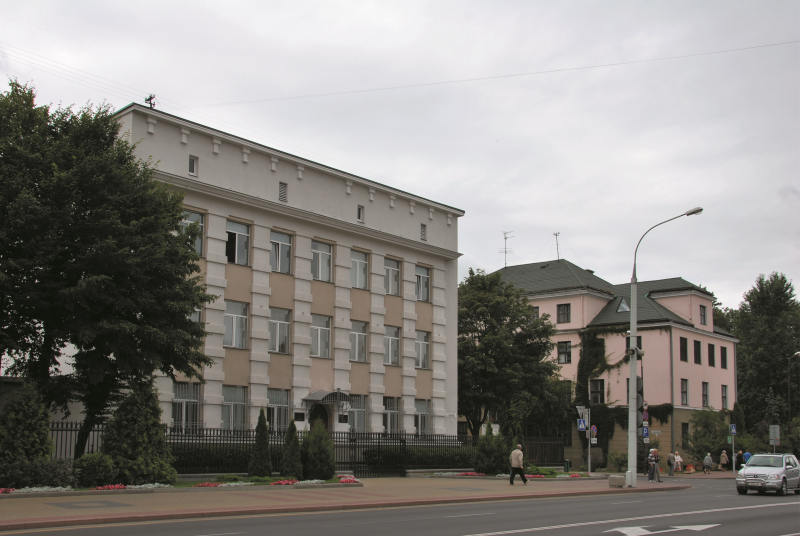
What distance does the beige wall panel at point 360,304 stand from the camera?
38438mm

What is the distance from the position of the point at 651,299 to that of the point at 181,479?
47.3m

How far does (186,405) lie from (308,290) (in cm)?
823

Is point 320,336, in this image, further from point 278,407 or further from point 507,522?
point 507,522

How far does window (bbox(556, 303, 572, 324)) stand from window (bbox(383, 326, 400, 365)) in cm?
2603

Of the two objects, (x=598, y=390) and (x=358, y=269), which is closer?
(x=358, y=269)

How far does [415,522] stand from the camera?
15.5 metres

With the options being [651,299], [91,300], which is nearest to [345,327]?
[91,300]

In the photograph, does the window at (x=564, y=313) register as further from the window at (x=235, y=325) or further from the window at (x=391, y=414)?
the window at (x=235, y=325)

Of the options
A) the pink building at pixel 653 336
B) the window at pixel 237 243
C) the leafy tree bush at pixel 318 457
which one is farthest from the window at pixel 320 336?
the pink building at pixel 653 336

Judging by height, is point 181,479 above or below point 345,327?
below

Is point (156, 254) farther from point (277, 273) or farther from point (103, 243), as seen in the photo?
point (277, 273)

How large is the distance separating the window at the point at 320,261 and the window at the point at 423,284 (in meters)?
6.37

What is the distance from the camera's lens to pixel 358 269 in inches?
1545

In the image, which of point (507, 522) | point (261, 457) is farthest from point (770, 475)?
point (261, 457)
